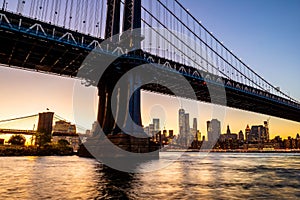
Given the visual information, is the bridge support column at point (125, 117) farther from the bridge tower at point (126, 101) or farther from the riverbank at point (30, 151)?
the riverbank at point (30, 151)

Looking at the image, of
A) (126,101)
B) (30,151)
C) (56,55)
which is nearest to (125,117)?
(126,101)

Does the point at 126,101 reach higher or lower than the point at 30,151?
higher

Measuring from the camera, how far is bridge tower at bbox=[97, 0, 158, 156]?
38156mm

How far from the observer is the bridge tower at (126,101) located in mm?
38156

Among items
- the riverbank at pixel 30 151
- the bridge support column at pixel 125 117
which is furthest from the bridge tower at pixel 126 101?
the riverbank at pixel 30 151

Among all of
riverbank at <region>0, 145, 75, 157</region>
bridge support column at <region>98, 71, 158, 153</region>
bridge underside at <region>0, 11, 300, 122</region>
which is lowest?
riverbank at <region>0, 145, 75, 157</region>

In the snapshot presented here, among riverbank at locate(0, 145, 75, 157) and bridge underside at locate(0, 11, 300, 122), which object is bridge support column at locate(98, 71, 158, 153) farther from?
riverbank at locate(0, 145, 75, 157)

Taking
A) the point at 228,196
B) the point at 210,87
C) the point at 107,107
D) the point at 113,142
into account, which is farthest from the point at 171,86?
the point at 228,196

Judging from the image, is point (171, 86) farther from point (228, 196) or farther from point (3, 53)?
point (228, 196)

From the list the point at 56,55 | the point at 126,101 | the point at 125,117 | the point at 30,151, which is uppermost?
the point at 56,55

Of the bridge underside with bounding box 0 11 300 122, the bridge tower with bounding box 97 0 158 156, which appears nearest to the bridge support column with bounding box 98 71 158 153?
the bridge tower with bounding box 97 0 158 156

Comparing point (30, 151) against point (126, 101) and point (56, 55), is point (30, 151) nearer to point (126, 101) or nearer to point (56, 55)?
point (56, 55)

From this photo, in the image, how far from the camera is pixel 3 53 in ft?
138

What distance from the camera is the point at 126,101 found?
42.6 m
